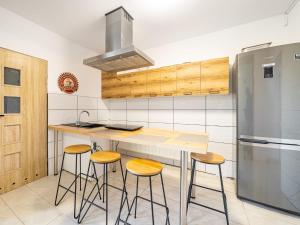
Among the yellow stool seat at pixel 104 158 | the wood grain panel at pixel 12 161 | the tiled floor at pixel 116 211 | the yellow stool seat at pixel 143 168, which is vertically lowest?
the tiled floor at pixel 116 211

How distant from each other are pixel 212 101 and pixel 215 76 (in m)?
0.46

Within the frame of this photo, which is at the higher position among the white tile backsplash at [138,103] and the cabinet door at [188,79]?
the cabinet door at [188,79]

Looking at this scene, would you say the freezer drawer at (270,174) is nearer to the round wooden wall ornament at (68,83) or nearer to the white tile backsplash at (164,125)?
the white tile backsplash at (164,125)

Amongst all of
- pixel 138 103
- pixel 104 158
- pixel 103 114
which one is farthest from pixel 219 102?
pixel 103 114

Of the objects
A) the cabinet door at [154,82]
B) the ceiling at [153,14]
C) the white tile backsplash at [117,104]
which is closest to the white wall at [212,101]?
the ceiling at [153,14]

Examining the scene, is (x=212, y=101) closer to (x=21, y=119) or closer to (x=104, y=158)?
(x=104, y=158)

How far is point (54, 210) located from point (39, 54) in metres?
2.16

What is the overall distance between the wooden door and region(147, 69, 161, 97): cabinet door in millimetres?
1689

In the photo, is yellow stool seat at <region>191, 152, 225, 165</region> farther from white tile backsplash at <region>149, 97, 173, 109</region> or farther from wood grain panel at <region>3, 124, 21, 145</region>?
wood grain panel at <region>3, 124, 21, 145</region>

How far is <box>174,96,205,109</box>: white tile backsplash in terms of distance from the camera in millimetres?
2459

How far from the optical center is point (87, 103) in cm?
299

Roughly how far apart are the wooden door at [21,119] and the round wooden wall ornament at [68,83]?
9.8 inches

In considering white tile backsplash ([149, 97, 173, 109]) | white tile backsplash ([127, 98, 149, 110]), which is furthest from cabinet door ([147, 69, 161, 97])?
white tile backsplash ([127, 98, 149, 110])

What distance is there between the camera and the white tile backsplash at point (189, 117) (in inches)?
96.8
